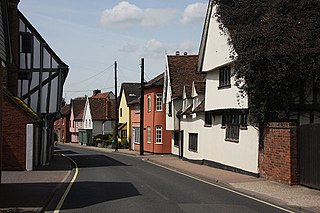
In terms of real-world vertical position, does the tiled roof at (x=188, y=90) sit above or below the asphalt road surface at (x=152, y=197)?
above

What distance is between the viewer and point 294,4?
20.1 metres

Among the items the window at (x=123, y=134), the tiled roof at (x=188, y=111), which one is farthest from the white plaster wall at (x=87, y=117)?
the tiled roof at (x=188, y=111)

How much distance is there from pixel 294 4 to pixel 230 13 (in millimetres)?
3605

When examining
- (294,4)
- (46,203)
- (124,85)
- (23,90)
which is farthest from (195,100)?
(124,85)

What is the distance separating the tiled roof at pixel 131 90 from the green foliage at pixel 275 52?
4184 cm

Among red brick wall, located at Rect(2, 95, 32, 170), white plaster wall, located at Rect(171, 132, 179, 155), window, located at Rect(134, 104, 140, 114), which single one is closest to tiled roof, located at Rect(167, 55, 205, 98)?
white plaster wall, located at Rect(171, 132, 179, 155)

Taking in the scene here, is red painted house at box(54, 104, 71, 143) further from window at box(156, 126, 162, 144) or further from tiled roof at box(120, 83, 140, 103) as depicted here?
window at box(156, 126, 162, 144)

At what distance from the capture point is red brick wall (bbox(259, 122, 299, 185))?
727 inches

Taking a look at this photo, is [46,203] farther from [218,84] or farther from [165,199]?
[218,84]

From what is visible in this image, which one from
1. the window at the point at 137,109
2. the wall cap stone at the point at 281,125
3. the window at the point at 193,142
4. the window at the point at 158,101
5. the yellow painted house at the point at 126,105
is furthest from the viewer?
the yellow painted house at the point at 126,105

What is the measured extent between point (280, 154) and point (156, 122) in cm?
2863

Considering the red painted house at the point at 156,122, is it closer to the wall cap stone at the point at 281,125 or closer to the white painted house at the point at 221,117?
the white painted house at the point at 221,117

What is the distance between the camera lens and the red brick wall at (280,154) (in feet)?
60.5

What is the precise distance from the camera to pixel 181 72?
1682 inches
